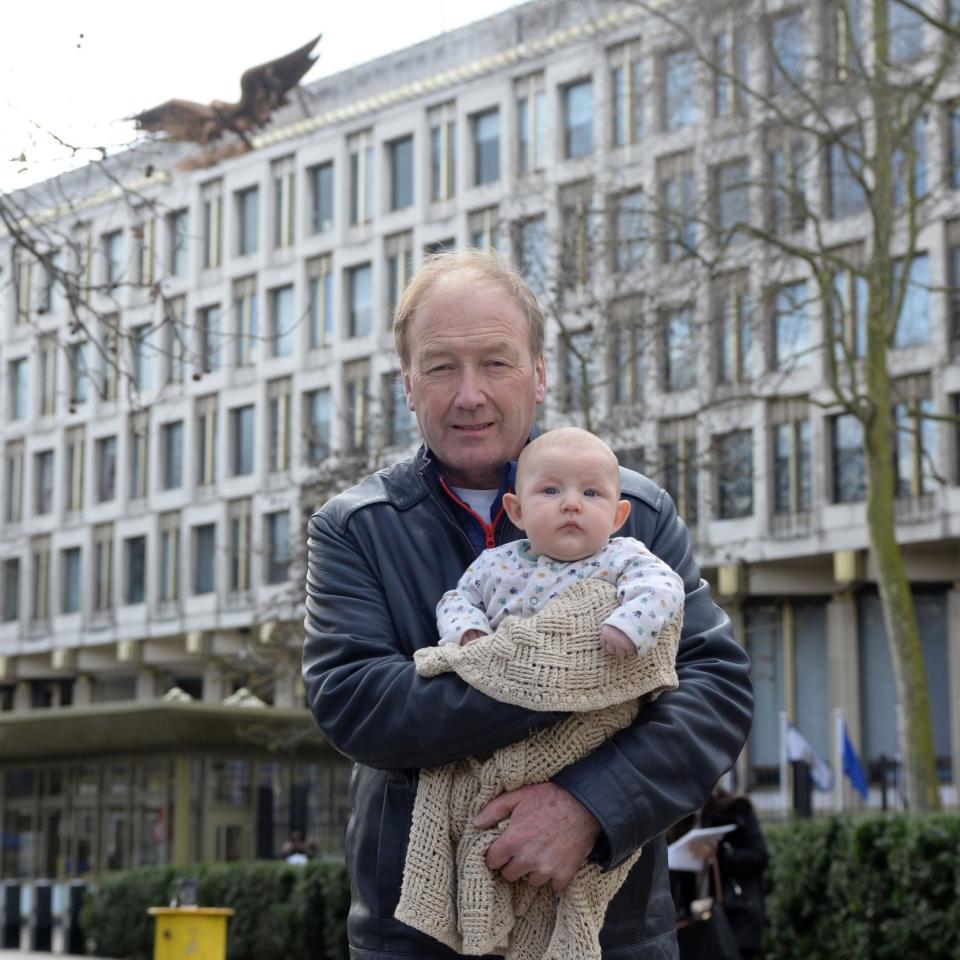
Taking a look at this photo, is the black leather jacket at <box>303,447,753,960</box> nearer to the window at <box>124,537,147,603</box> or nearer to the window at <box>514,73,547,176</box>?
the window at <box>514,73,547,176</box>

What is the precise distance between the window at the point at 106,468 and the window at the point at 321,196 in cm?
1022

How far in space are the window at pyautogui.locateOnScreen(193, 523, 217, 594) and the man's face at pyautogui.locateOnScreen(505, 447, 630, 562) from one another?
2119 inches

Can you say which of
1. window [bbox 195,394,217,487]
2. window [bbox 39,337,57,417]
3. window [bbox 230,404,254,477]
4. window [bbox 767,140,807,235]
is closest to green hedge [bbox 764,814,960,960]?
window [bbox 767,140,807,235]

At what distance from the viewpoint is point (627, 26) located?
44.8 metres

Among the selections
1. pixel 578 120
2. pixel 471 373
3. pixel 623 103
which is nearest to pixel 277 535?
pixel 578 120

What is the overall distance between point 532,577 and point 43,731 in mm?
40047

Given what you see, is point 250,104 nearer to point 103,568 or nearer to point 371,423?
point 103,568

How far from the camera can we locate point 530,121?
49438mm

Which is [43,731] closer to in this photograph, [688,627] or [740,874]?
[740,874]

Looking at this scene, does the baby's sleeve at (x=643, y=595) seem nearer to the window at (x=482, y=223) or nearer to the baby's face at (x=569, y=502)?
the baby's face at (x=569, y=502)

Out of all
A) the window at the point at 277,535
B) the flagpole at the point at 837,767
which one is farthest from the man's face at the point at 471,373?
the window at the point at 277,535

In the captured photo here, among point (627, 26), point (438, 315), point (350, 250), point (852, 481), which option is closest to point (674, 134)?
point (627, 26)

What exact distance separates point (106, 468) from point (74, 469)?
4.72ft

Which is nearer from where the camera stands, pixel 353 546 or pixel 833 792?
pixel 353 546
